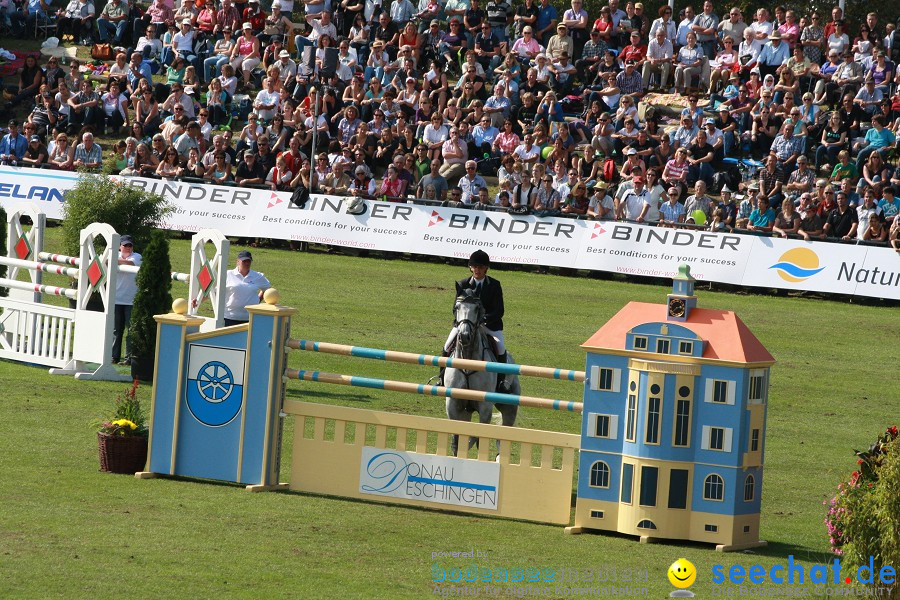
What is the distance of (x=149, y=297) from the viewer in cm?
1639

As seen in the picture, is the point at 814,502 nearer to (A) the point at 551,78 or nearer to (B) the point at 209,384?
(B) the point at 209,384

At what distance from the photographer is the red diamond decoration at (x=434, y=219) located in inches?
1083

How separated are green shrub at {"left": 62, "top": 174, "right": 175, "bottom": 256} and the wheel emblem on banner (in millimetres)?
8962

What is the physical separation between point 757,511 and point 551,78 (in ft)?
76.0

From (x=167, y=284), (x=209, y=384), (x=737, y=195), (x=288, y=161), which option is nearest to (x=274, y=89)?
(x=288, y=161)

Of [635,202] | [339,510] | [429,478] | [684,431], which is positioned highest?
[635,202]

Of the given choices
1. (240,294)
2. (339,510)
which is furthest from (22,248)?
(339,510)

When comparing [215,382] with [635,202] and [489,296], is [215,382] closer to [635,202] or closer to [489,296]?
[489,296]

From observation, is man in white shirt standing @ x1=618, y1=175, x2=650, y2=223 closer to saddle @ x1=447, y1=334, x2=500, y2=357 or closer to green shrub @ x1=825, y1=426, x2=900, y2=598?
saddle @ x1=447, y1=334, x2=500, y2=357

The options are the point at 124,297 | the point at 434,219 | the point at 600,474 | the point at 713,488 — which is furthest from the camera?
the point at 434,219

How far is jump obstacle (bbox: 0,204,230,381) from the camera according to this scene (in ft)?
54.3

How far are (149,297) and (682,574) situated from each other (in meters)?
9.56

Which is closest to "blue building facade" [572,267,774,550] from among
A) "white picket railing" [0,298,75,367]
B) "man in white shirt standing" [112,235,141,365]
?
"man in white shirt standing" [112,235,141,365]

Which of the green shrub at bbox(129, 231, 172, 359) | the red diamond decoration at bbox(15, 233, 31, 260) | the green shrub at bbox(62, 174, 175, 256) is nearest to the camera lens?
the green shrub at bbox(129, 231, 172, 359)
